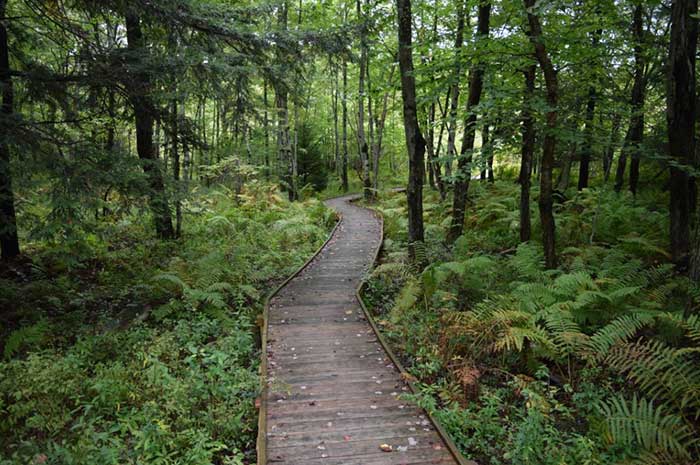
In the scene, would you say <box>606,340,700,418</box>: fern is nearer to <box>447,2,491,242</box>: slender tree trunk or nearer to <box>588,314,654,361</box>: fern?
<box>588,314,654,361</box>: fern

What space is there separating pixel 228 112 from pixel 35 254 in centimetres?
609

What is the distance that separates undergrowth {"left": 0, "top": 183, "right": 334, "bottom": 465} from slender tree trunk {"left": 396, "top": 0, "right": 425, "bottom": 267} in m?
3.65

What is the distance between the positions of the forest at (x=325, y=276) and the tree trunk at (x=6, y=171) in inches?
2.9

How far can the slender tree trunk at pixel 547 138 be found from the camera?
23.2ft

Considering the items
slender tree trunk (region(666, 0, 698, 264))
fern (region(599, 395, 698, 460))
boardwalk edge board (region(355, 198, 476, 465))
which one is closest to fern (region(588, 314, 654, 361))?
fern (region(599, 395, 698, 460))

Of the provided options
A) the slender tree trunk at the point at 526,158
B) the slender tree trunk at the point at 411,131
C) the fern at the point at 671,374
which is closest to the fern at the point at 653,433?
the fern at the point at 671,374

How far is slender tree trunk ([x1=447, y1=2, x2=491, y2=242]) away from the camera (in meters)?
8.68

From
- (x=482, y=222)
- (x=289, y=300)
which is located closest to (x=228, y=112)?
(x=289, y=300)

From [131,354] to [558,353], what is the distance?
6.10m

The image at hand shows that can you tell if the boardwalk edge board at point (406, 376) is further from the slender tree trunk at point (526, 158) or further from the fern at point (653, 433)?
the slender tree trunk at point (526, 158)

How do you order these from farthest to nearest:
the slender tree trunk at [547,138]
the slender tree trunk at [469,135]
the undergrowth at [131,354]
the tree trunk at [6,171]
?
the slender tree trunk at [469,135]
the slender tree trunk at [547,138]
the tree trunk at [6,171]
the undergrowth at [131,354]

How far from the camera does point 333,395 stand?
516 cm

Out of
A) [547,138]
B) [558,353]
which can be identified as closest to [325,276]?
[547,138]

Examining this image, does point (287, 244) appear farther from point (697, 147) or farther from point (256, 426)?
point (697, 147)
